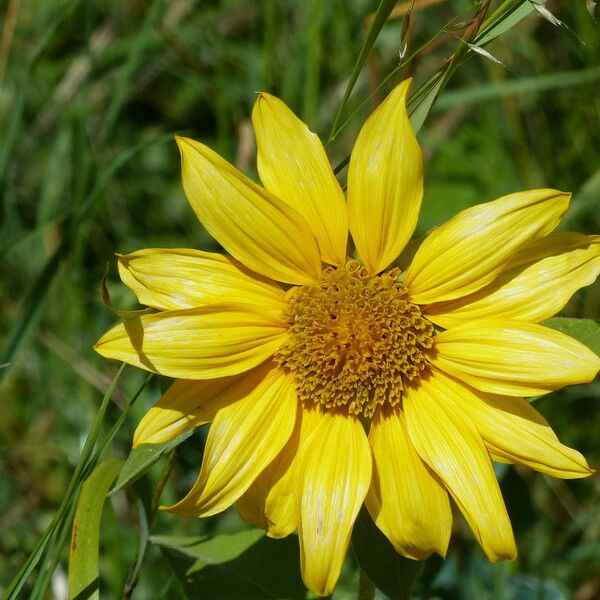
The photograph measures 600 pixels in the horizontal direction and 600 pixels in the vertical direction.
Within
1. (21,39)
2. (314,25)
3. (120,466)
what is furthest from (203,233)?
(120,466)

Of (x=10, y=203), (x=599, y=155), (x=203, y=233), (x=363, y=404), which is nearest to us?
(x=363, y=404)

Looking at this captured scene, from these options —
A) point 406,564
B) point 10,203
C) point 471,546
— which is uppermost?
point 10,203

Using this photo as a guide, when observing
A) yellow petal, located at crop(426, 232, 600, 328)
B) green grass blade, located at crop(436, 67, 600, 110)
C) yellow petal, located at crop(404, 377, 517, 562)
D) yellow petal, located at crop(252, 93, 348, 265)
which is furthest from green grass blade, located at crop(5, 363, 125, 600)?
green grass blade, located at crop(436, 67, 600, 110)

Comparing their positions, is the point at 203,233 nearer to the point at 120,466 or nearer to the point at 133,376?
the point at 133,376

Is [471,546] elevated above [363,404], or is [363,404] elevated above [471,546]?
[363,404]

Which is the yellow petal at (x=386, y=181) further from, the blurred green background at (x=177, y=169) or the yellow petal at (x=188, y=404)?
the blurred green background at (x=177, y=169)

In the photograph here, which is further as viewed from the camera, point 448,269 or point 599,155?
point 599,155

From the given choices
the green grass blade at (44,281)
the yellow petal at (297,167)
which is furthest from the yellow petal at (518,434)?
the green grass blade at (44,281)
